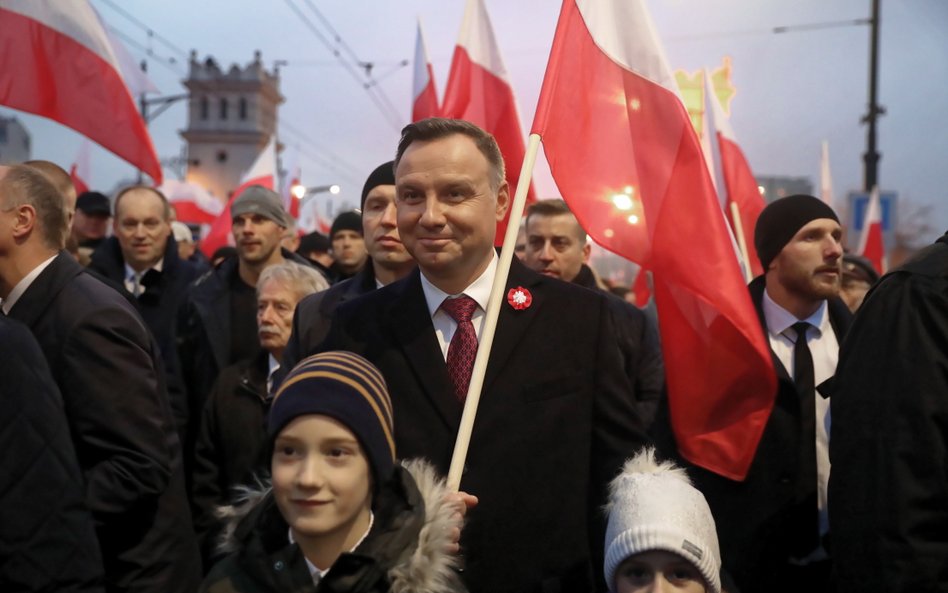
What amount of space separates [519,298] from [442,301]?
9.7 inches

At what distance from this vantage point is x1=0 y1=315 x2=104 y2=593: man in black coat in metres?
2.67

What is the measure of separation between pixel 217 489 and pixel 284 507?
2.90 m

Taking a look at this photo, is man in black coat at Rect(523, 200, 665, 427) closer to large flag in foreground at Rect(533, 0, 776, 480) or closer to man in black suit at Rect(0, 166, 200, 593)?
large flag in foreground at Rect(533, 0, 776, 480)

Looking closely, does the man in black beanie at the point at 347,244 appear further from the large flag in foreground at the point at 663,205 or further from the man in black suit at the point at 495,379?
the man in black suit at the point at 495,379

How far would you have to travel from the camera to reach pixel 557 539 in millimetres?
3012

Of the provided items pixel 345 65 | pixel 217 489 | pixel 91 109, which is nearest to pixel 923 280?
pixel 217 489

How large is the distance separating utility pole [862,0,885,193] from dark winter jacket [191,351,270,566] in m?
14.9

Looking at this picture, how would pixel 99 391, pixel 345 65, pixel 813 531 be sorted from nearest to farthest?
1. pixel 99 391
2. pixel 813 531
3. pixel 345 65

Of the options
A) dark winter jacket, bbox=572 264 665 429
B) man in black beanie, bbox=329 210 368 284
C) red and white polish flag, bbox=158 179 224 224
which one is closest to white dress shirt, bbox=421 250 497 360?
dark winter jacket, bbox=572 264 665 429

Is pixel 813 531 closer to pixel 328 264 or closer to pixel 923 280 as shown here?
pixel 923 280

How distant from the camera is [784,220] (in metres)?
4.69

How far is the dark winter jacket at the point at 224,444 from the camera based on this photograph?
513cm

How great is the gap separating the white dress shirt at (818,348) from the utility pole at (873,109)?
46.8 ft

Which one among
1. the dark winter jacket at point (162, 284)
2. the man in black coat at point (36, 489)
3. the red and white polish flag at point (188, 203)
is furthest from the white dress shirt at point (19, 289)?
the red and white polish flag at point (188, 203)
